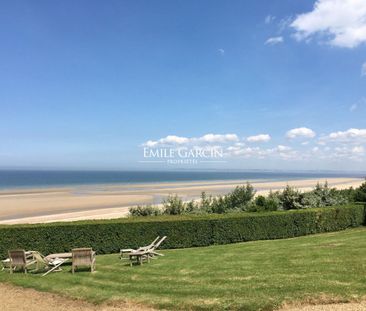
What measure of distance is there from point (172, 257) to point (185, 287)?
12.9 ft

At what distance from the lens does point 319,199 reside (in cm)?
2119

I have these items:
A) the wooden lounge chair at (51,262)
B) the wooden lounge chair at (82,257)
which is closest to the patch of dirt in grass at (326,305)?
the wooden lounge chair at (82,257)

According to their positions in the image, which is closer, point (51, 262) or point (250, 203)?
point (51, 262)

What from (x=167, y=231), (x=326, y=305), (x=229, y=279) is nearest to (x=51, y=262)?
(x=167, y=231)

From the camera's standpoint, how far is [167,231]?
15.8 metres

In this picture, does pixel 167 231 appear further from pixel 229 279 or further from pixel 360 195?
pixel 360 195

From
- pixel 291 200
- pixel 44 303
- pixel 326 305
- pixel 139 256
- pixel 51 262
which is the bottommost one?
pixel 44 303

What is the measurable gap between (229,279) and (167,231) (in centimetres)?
692

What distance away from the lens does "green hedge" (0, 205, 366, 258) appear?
14.5 meters

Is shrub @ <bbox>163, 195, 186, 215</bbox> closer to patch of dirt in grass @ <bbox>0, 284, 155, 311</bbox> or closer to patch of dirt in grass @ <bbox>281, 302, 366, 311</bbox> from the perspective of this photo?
patch of dirt in grass @ <bbox>0, 284, 155, 311</bbox>

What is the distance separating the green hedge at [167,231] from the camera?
1455 centimetres

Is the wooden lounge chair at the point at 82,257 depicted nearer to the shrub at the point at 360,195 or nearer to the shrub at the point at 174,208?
the shrub at the point at 174,208

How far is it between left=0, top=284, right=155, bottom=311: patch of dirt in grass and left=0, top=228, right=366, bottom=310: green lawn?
254 millimetres

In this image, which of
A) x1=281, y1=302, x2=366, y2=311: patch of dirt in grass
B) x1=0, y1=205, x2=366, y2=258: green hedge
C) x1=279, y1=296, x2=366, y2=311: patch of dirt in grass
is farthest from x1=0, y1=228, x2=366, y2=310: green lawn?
x1=0, y1=205, x2=366, y2=258: green hedge
